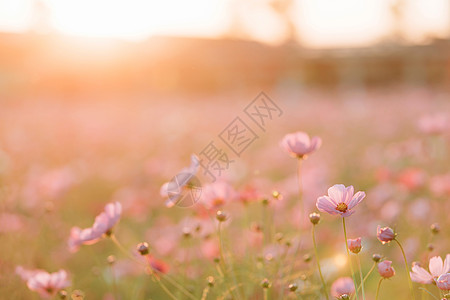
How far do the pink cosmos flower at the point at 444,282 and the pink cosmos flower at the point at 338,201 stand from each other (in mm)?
161

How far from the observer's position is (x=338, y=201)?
0.85 m

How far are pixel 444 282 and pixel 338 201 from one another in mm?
195

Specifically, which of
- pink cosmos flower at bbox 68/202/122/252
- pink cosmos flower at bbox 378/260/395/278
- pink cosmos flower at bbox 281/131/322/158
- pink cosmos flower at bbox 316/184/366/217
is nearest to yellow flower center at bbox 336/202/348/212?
pink cosmos flower at bbox 316/184/366/217

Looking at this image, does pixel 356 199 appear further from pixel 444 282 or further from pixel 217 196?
pixel 217 196

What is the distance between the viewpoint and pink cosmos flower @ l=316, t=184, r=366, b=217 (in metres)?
0.82

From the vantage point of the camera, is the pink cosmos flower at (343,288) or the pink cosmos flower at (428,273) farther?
the pink cosmos flower at (343,288)

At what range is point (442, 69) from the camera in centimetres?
2452

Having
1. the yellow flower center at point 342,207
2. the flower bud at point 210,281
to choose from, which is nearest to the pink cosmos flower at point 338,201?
the yellow flower center at point 342,207

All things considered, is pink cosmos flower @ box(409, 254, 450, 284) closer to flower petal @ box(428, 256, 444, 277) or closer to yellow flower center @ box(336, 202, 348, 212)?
flower petal @ box(428, 256, 444, 277)

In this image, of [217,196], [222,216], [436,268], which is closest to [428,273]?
[436,268]

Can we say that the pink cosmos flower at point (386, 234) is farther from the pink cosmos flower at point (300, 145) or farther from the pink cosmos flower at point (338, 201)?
the pink cosmos flower at point (300, 145)

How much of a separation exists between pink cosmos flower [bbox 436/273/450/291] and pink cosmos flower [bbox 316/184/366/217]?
0.16 meters

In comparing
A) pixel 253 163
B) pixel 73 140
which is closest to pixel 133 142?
pixel 73 140

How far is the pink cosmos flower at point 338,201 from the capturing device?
32.5 inches
